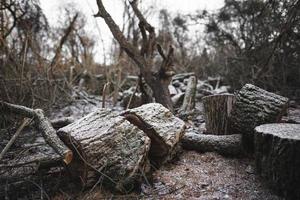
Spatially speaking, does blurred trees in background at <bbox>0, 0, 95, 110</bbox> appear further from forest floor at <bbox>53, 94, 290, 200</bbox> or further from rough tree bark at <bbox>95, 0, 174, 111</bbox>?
forest floor at <bbox>53, 94, 290, 200</bbox>

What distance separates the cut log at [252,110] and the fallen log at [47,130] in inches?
71.8

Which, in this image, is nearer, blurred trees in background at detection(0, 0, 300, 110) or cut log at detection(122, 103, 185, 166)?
cut log at detection(122, 103, 185, 166)

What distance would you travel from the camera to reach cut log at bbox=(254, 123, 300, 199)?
2.09 metres

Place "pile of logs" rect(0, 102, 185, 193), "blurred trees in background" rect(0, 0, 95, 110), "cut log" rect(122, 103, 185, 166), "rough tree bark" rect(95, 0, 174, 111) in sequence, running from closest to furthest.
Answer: "pile of logs" rect(0, 102, 185, 193) → "cut log" rect(122, 103, 185, 166) → "blurred trees in background" rect(0, 0, 95, 110) → "rough tree bark" rect(95, 0, 174, 111)

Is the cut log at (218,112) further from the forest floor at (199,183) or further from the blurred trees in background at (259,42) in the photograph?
the blurred trees in background at (259,42)

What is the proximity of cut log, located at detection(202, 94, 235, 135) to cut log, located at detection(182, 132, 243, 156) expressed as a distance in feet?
1.09

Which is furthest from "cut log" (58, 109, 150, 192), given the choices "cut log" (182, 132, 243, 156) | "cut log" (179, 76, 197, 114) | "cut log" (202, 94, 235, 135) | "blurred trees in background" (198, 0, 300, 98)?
"blurred trees in background" (198, 0, 300, 98)

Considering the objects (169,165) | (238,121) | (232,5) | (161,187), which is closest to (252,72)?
(232,5)

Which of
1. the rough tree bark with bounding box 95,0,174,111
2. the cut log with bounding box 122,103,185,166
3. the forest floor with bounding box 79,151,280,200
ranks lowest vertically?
the forest floor with bounding box 79,151,280,200

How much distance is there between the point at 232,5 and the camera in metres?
7.44

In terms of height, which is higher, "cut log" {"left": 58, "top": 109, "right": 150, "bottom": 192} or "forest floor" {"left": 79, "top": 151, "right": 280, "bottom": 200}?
"cut log" {"left": 58, "top": 109, "right": 150, "bottom": 192}

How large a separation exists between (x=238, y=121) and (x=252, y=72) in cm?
333

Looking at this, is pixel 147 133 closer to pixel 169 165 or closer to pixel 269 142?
pixel 169 165

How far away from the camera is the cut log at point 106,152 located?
236 centimetres
